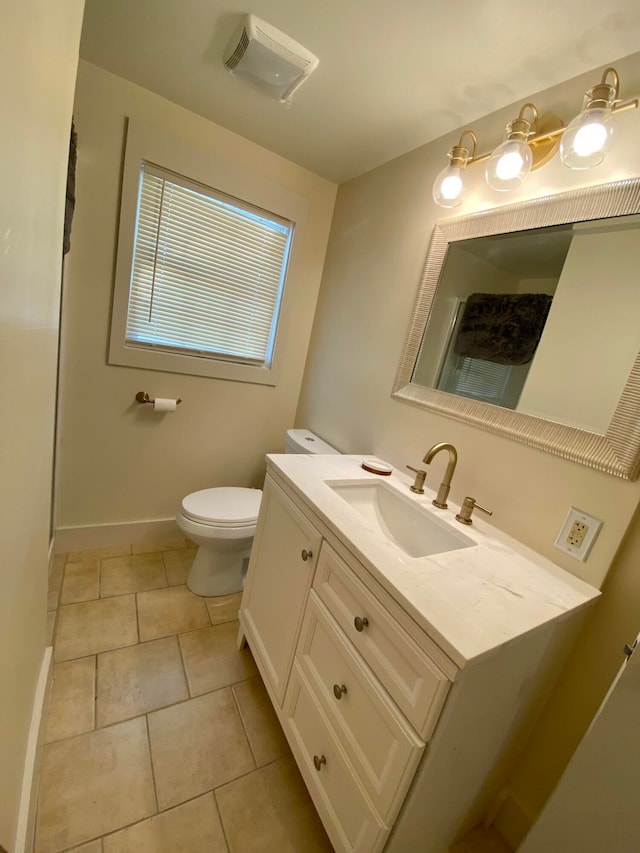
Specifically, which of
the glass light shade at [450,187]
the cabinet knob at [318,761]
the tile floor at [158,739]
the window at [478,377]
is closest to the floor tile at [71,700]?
the tile floor at [158,739]

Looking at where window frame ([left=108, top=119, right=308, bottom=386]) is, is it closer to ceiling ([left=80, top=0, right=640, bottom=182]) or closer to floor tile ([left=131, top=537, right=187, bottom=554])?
ceiling ([left=80, top=0, right=640, bottom=182])

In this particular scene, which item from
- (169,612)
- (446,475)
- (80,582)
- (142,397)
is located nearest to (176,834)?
(169,612)


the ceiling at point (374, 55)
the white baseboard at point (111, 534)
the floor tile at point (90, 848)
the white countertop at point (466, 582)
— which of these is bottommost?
the floor tile at point (90, 848)

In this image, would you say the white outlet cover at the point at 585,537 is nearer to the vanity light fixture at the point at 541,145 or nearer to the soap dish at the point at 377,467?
the soap dish at the point at 377,467

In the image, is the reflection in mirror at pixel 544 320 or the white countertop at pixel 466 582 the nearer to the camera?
the white countertop at pixel 466 582

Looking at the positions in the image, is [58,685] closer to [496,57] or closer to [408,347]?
[408,347]

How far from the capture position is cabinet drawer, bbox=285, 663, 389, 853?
30.8 inches

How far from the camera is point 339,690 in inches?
34.4

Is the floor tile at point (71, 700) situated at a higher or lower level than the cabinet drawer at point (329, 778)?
lower

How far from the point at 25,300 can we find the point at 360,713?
110 cm

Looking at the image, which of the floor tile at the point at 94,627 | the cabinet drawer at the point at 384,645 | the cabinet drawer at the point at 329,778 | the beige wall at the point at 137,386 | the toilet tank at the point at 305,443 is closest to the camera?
the cabinet drawer at the point at 384,645

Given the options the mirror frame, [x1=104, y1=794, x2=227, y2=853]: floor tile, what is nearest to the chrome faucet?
the mirror frame

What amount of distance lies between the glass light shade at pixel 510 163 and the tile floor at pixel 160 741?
2.01m

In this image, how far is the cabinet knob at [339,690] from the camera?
87 cm
